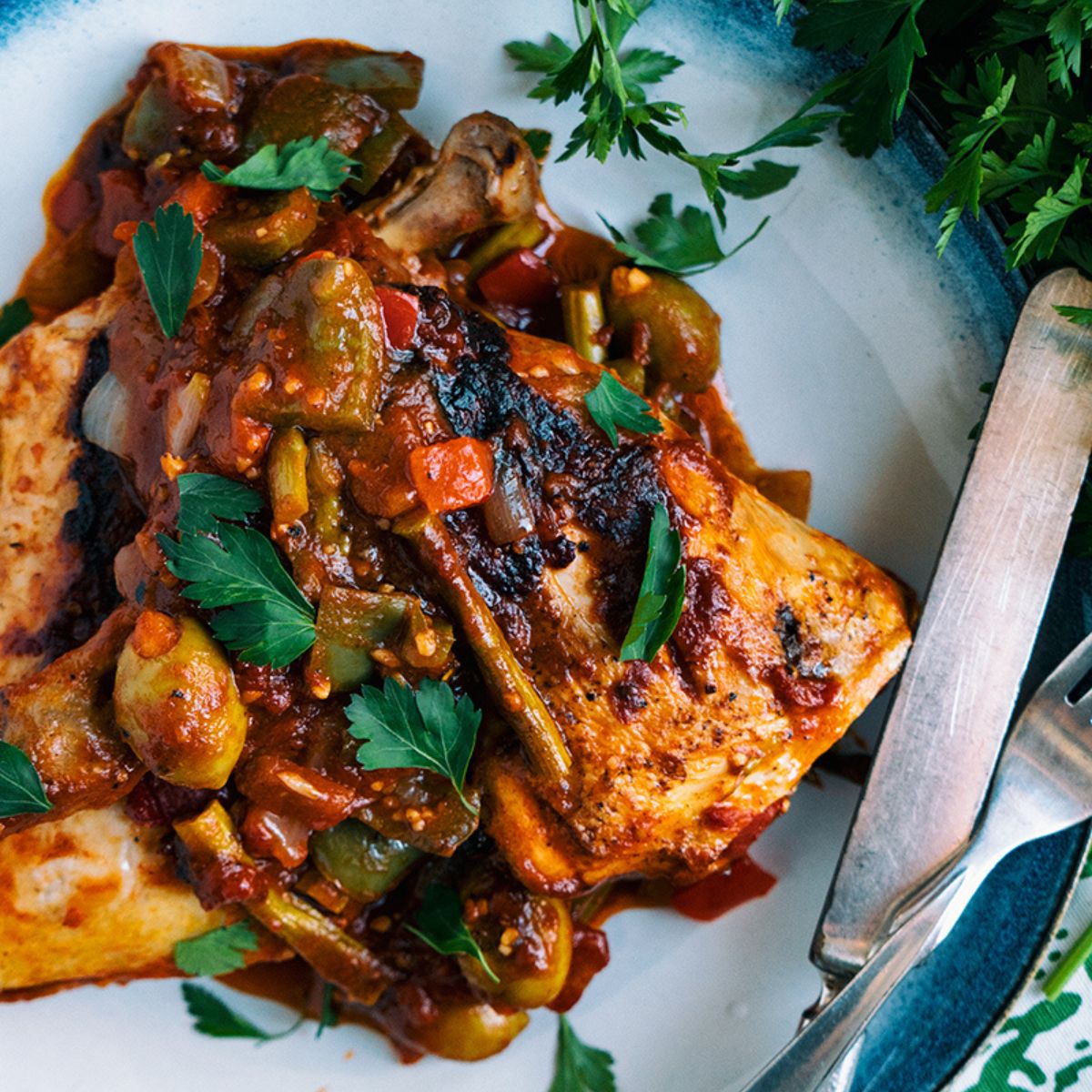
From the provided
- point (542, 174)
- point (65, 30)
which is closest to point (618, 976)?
point (542, 174)

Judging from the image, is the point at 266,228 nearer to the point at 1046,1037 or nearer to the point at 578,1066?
the point at 578,1066

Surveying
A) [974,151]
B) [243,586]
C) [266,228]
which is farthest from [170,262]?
[974,151]

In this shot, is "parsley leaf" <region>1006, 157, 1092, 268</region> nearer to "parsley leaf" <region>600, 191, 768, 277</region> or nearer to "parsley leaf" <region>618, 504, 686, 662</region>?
"parsley leaf" <region>600, 191, 768, 277</region>

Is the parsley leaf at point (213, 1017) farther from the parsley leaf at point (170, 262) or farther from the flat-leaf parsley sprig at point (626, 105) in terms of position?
the flat-leaf parsley sprig at point (626, 105)

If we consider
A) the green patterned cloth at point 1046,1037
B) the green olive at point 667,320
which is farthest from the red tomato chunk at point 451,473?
the green patterned cloth at point 1046,1037

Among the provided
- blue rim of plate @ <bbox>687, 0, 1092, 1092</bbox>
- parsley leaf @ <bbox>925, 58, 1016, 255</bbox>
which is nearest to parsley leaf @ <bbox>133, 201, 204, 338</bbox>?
blue rim of plate @ <bbox>687, 0, 1092, 1092</bbox>
